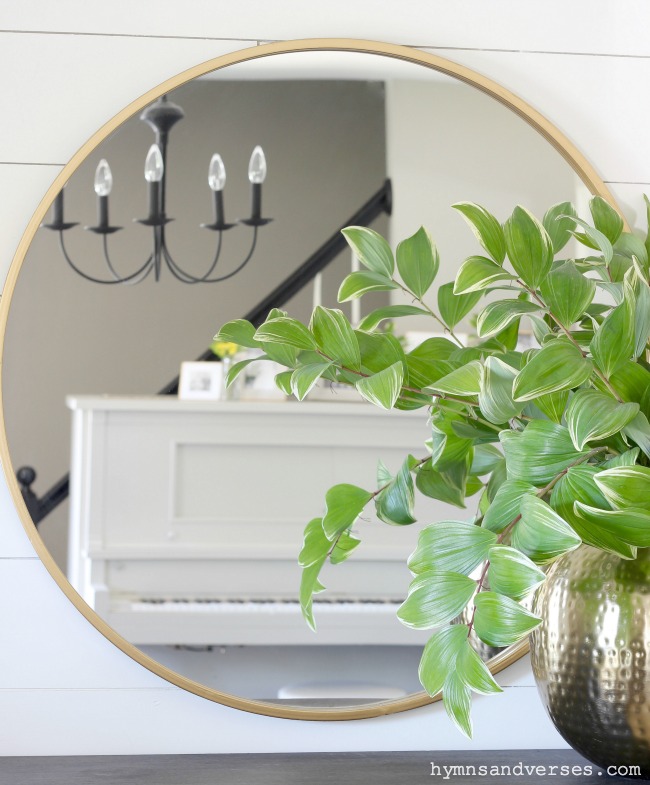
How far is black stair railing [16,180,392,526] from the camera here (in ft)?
3.76

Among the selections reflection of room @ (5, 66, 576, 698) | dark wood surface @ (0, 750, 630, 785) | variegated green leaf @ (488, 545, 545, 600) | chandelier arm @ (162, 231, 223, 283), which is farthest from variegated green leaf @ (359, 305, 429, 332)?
dark wood surface @ (0, 750, 630, 785)

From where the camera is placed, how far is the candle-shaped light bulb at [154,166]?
1.18 meters

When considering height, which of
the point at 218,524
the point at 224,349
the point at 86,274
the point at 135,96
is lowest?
the point at 218,524

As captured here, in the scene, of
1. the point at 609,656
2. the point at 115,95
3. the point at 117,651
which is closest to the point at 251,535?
the point at 117,651

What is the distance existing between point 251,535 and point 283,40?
0.69 metres

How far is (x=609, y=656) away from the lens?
0.86m

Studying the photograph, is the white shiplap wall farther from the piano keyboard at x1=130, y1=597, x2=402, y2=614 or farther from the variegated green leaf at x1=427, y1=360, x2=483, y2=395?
the variegated green leaf at x1=427, y1=360, x2=483, y2=395

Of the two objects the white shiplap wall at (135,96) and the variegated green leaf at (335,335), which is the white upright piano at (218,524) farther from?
the variegated green leaf at (335,335)

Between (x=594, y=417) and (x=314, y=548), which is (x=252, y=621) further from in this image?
(x=594, y=417)

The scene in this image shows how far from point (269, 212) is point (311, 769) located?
0.73 metres

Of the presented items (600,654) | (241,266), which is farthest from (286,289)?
(600,654)

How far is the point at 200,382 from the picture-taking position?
3.84 feet

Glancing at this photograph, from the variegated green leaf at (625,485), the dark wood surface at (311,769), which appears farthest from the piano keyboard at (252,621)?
the variegated green leaf at (625,485)

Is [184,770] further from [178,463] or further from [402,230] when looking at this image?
[402,230]
